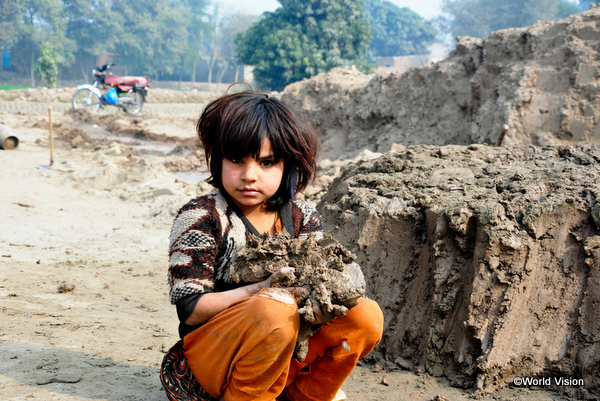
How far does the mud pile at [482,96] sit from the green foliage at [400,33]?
135 feet

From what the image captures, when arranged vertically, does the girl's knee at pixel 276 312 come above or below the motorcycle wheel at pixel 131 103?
above

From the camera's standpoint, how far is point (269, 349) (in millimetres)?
1526

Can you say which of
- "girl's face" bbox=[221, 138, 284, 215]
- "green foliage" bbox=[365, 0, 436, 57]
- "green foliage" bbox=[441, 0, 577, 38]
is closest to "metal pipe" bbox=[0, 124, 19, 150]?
"girl's face" bbox=[221, 138, 284, 215]

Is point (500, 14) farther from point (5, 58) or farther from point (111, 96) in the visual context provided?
point (5, 58)

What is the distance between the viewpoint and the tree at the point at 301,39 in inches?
890

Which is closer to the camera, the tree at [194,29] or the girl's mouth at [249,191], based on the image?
the girl's mouth at [249,191]

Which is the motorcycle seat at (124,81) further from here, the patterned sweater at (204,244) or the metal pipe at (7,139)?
the patterned sweater at (204,244)

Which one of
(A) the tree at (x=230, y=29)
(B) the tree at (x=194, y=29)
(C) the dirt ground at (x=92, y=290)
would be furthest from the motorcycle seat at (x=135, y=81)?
(A) the tree at (x=230, y=29)

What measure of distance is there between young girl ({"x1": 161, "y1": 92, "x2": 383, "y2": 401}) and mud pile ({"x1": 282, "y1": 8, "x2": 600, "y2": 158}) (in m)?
5.98

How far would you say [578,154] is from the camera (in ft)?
9.97

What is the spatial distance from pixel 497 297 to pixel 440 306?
11.0 inches

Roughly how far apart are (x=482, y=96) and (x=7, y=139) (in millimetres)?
9271

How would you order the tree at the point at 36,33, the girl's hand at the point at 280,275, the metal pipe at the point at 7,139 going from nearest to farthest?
the girl's hand at the point at 280,275 → the metal pipe at the point at 7,139 → the tree at the point at 36,33

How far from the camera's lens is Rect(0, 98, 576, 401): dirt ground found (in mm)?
2160
